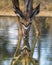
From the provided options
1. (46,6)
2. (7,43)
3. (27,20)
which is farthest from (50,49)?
(46,6)

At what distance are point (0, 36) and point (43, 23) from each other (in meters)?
0.67

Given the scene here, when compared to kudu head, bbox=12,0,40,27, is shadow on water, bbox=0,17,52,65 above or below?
below

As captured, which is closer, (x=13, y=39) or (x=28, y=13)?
(x=28, y=13)

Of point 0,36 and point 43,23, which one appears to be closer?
point 0,36

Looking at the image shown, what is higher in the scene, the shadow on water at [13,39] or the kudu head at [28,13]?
the kudu head at [28,13]

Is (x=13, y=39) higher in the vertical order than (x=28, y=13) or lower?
lower

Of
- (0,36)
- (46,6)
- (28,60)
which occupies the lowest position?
(46,6)

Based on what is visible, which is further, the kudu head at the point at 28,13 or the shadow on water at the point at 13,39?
the shadow on water at the point at 13,39

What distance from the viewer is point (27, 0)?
1631mm

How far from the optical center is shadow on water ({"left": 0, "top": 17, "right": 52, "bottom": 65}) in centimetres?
229

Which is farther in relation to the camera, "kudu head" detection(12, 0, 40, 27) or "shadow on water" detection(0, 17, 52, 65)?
"shadow on water" detection(0, 17, 52, 65)

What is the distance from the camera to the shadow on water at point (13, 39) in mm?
2287

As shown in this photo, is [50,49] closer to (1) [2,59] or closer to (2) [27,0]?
(1) [2,59]

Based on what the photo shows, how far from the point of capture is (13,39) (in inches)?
108
